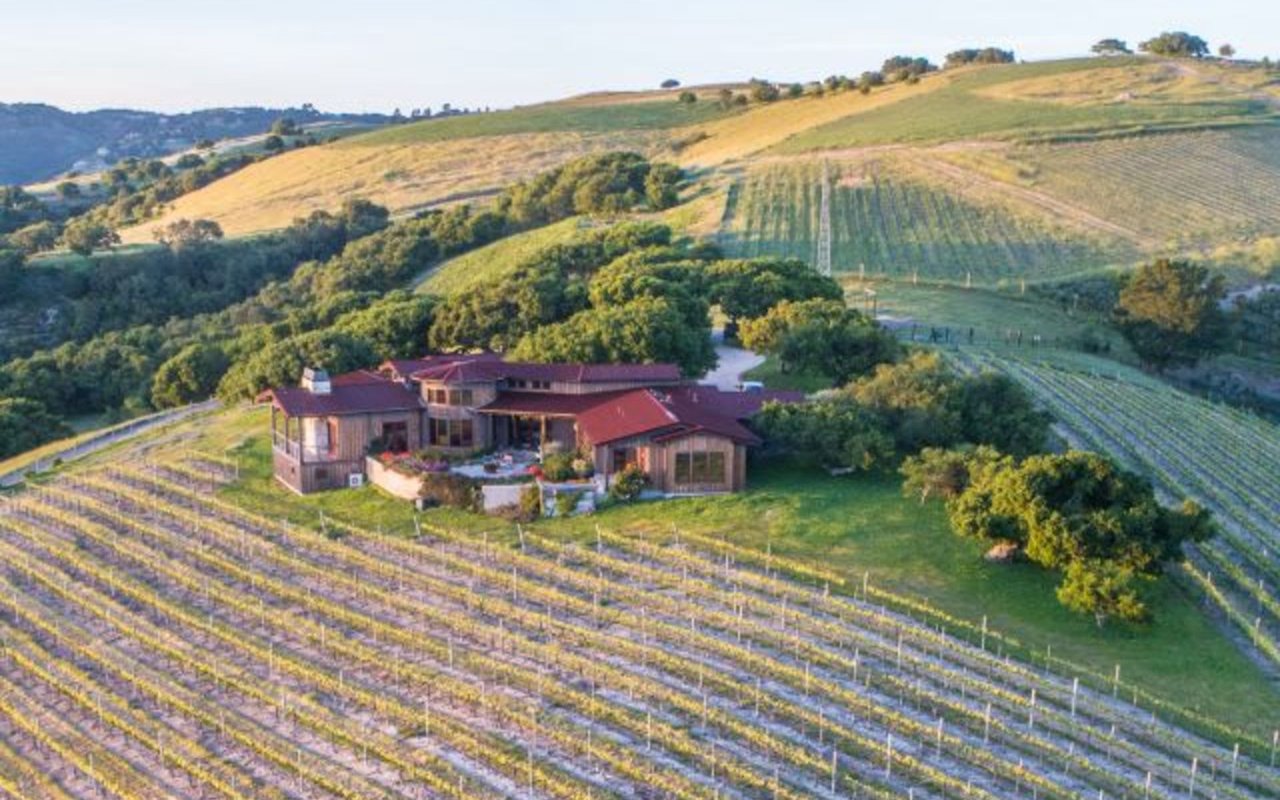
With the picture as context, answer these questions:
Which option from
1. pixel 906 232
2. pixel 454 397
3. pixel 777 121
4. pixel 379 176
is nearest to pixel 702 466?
pixel 454 397

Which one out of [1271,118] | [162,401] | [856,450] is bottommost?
[162,401]

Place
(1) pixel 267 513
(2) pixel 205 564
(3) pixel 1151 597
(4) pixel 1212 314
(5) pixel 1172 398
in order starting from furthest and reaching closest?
(4) pixel 1212 314 < (5) pixel 1172 398 < (1) pixel 267 513 < (2) pixel 205 564 < (3) pixel 1151 597

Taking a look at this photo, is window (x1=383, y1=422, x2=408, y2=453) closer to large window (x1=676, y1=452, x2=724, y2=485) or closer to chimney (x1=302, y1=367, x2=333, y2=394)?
chimney (x1=302, y1=367, x2=333, y2=394)

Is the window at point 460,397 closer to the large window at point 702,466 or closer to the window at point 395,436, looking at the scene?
the window at point 395,436

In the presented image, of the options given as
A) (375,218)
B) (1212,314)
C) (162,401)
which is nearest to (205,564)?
(162,401)

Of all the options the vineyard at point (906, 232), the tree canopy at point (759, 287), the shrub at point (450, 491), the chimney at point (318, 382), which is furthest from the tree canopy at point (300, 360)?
the vineyard at point (906, 232)

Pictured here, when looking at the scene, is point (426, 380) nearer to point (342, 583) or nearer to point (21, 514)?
point (342, 583)

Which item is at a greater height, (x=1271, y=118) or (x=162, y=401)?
(x=1271, y=118)
